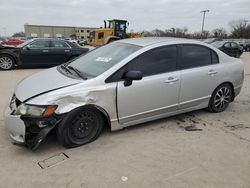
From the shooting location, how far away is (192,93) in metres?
3.97

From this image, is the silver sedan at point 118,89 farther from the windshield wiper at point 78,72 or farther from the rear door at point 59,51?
the rear door at point 59,51

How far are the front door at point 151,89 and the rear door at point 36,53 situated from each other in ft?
24.2

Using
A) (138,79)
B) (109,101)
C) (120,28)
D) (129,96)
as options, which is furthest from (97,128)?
(120,28)

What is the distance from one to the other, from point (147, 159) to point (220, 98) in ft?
7.63

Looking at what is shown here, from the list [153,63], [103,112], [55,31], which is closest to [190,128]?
[153,63]

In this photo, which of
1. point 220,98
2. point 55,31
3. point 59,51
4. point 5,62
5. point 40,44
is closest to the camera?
point 220,98

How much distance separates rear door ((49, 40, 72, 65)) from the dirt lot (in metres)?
6.62

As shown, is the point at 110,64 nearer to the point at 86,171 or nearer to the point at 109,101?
the point at 109,101

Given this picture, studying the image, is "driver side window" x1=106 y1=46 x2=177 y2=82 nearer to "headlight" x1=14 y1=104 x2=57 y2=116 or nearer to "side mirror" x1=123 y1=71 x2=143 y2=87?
"side mirror" x1=123 y1=71 x2=143 y2=87

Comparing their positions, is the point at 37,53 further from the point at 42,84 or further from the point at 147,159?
the point at 147,159

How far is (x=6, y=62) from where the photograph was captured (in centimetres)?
945

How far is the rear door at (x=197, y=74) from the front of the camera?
152 inches

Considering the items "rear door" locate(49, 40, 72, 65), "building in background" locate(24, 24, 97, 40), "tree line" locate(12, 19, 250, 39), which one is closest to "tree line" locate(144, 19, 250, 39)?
"tree line" locate(12, 19, 250, 39)

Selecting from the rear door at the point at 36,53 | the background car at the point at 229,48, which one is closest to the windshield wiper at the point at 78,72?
the rear door at the point at 36,53
